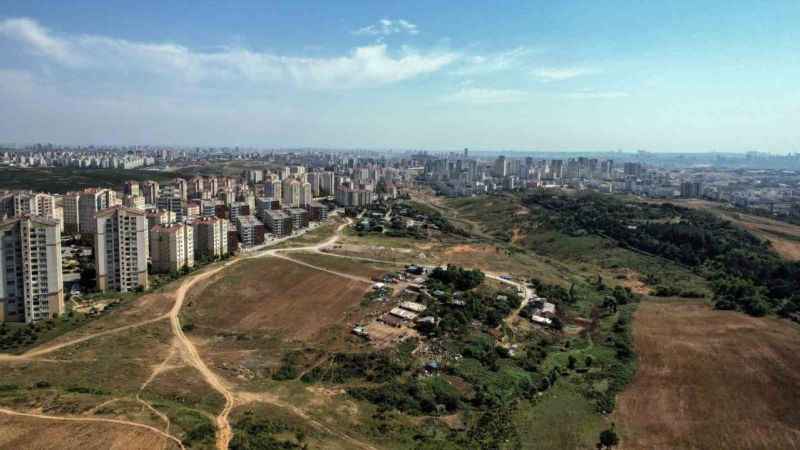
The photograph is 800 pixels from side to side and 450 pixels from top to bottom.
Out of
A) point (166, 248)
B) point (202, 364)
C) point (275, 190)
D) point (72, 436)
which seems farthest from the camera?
point (275, 190)

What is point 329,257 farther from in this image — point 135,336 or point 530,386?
point 530,386

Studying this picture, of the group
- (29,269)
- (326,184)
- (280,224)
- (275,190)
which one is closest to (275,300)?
(29,269)

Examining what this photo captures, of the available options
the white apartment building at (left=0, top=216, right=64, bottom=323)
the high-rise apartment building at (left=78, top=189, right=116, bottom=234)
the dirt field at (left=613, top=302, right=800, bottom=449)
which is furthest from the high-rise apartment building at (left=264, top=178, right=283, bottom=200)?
the dirt field at (left=613, top=302, right=800, bottom=449)

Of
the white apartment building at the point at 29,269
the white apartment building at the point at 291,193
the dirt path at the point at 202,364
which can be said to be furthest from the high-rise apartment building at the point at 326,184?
the white apartment building at the point at 29,269

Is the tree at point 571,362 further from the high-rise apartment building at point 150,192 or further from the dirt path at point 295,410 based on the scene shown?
the high-rise apartment building at point 150,192

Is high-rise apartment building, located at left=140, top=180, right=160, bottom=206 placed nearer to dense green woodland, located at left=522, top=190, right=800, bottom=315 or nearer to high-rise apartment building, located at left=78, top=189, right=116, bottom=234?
high-rise apartment building, located at left=78, top=189, right=116, bottom=234

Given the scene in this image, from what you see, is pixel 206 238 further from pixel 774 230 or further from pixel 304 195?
pixel 774 230
